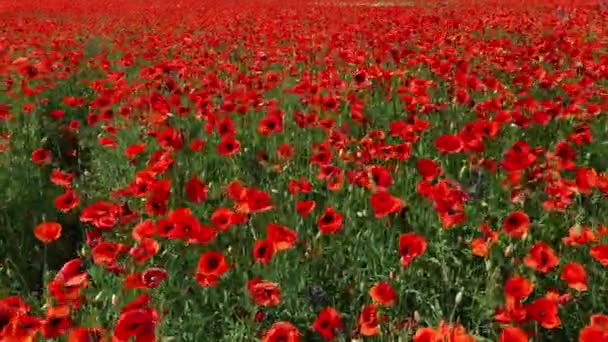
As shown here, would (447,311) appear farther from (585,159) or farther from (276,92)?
(276,92)

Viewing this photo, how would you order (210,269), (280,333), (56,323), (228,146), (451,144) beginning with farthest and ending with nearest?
(228,146), (451,144), (210,269), (56,323), (280,333)

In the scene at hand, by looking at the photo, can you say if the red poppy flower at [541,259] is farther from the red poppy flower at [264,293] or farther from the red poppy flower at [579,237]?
the red poppy flower at [264,293]

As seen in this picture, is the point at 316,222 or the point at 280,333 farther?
the point at 316,222

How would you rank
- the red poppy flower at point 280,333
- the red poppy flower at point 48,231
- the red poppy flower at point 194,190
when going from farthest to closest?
the red poppy flower at point 194,190, the red poppy flower at point 48,231, the red poppy flower at point 280,333

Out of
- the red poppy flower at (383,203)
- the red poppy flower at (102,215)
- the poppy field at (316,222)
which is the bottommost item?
the poppy field at (316,222)

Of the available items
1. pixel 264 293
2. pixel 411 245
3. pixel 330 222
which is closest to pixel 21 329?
pixel 264 293

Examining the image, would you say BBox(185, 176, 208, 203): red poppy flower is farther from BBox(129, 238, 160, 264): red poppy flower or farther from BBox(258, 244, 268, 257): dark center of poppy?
BBox(258, 244, 268, 257): dark center of poppy

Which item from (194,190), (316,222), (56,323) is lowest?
(316,222)

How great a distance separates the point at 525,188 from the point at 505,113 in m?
0.70

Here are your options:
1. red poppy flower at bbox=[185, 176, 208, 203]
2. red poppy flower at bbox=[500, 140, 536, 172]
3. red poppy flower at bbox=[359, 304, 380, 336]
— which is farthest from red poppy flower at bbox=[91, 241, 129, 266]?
red poppy flower at bbox=[500, 140, 536, 172]

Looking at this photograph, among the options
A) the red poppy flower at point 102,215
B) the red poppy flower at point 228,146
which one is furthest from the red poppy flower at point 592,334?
the red poppy flower at point 228,146

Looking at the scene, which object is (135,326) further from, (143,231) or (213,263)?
(143,231)

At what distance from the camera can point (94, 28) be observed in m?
12.1

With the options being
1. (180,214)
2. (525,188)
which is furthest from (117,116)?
(525,188)
